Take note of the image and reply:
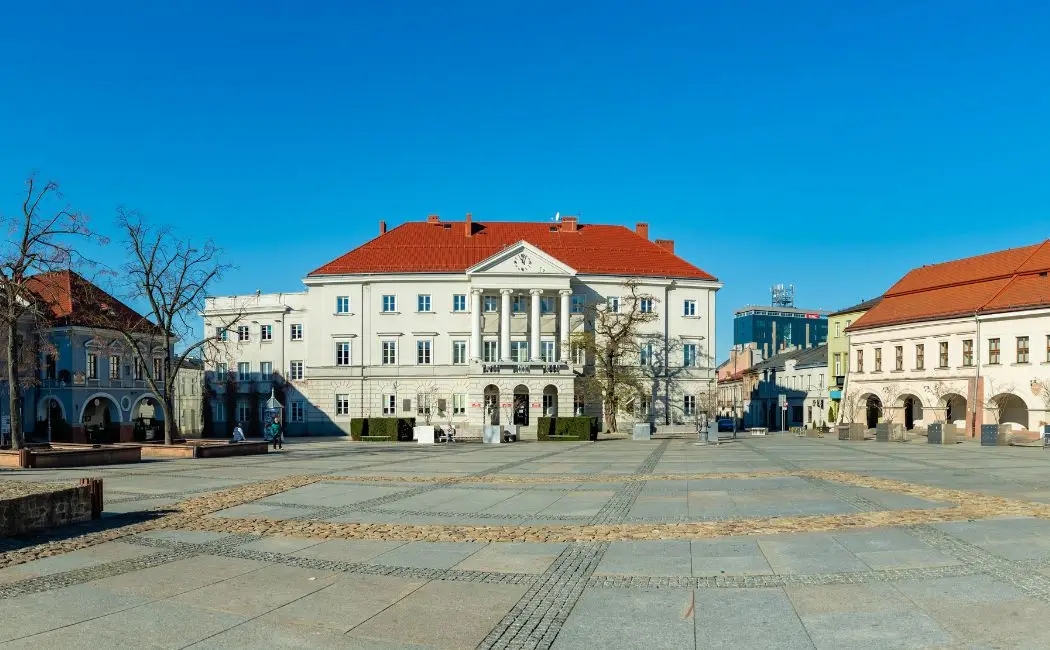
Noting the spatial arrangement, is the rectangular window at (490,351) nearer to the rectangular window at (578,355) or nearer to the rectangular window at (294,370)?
the rectangular window at (578,355)

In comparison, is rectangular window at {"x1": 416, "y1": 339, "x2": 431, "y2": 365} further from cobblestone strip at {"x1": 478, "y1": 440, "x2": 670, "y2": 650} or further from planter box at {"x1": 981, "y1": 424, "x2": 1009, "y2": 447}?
cobblestone strip at {"x1": 478, "y1": 440, "x2": 670, "y2": 650}

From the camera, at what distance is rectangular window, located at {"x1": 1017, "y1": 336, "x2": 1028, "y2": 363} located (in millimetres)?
48625

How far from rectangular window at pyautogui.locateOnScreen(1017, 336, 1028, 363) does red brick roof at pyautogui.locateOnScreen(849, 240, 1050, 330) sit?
6.30ft

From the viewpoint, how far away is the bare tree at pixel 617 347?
60.5m

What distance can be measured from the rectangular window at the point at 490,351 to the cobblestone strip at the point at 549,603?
51791mm

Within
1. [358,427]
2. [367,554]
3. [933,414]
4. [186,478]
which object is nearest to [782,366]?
[933,414]

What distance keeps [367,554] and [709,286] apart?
5885 cm

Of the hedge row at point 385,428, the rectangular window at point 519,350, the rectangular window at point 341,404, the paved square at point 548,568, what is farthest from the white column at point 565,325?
the paved square at point 548,568

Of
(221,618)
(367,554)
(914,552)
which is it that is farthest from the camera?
(367,554)

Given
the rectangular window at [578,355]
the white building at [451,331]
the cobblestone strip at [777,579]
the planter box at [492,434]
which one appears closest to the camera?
the cobblestone strip at [777,579]

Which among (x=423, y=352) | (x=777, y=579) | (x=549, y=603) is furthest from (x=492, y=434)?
(x=549, y=603)

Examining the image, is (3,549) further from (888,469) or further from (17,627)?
(888,469)

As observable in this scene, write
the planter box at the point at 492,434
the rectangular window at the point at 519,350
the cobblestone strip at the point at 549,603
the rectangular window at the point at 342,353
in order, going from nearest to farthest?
the cobblestone strip at the point at 549,603 < the planter box at the point at 492,434 < the rectangular window at the point at 519,350 < the rectangular window at the point at 342,353

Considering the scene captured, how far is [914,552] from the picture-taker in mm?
11422
